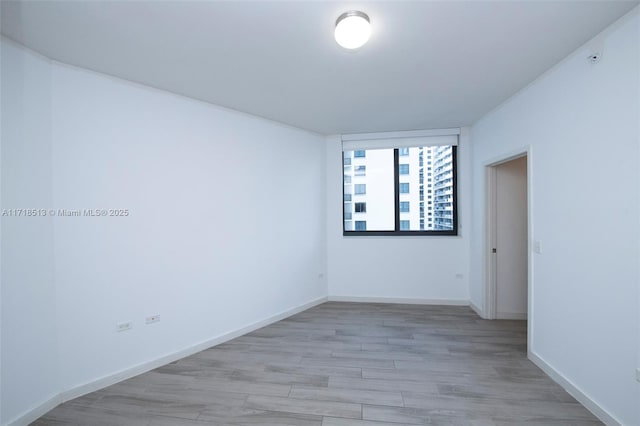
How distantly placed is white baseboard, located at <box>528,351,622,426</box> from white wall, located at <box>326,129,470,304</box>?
169 cm

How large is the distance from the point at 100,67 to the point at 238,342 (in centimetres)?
288

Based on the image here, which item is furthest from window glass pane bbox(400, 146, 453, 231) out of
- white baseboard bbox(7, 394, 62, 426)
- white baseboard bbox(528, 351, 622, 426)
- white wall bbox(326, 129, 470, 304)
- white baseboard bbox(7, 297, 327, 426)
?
white baseboard bbox(7, 394, 62, 426)

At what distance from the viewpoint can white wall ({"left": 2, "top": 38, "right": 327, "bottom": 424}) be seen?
2.00 meters

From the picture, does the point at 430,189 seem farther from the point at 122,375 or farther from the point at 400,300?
the point at 122,375

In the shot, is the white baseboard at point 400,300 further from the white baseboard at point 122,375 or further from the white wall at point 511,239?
the white baseboard at point 122,375

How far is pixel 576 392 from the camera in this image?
2.14 meters

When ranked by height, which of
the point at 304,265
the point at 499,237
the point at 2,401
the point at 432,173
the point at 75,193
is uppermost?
the point at 432,173

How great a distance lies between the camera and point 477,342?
122 inches

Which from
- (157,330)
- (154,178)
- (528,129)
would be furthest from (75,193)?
(528,129)

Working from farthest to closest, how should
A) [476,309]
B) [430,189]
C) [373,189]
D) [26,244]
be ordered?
[373,189] → [430,189] → [476,309] → [26,244]

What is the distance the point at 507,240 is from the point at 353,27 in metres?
3.39

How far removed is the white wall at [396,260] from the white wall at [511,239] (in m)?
0.56

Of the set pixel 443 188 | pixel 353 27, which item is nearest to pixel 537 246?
→ pixel 443 188

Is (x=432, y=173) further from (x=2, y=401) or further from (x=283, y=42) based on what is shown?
(x=2, y=401)
